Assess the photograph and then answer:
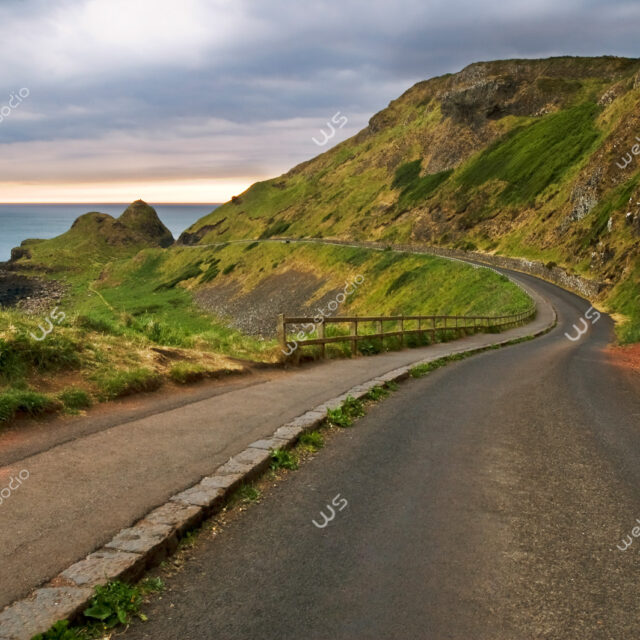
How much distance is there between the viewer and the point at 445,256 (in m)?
73.1

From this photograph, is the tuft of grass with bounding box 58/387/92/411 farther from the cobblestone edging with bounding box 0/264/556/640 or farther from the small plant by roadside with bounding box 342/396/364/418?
the small plant by roadside with bounding box 342/396/364/418

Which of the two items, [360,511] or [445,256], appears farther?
[445,256]

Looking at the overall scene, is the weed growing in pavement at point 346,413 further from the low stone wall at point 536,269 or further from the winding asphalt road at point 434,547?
the low stone wall at point 536,269

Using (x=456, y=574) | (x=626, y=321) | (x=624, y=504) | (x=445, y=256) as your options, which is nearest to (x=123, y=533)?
(x=456, y=574)

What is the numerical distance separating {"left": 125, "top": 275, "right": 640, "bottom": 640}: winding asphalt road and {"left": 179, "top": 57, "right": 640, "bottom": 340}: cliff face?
41.2 metres

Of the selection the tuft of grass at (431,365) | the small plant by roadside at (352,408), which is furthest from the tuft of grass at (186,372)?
the tuft of grass at (431,365)

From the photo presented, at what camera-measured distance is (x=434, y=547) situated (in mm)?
5250

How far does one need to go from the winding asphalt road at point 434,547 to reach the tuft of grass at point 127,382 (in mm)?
3934

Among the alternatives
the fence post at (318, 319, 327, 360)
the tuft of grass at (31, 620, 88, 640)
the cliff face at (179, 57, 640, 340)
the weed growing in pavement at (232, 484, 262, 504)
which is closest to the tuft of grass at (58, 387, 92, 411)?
the weed growing in pavement at (232, 484, 262, 504)

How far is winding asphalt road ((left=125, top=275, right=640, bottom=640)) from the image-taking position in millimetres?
4129

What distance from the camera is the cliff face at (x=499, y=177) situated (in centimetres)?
6172

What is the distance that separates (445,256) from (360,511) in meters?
69.5

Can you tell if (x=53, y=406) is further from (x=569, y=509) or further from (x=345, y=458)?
(x=569, y=509)

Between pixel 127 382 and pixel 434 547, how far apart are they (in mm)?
6763
